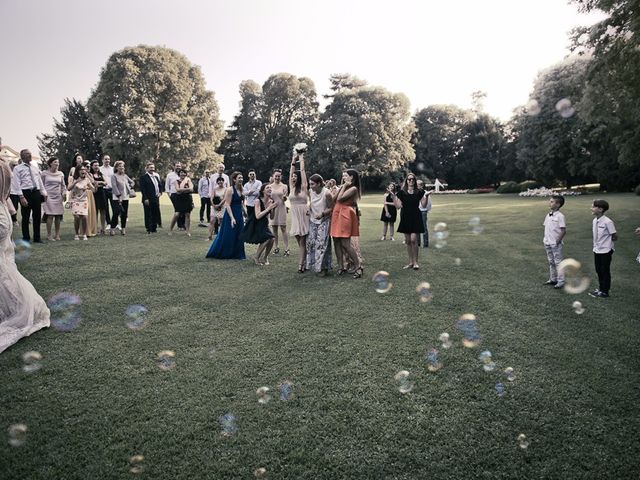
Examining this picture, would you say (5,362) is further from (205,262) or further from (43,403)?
(205,262)

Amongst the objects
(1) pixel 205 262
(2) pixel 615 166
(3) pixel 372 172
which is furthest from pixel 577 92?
(3) pixel 372 172

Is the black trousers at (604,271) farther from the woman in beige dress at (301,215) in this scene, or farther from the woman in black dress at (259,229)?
the woman in black dress at (259,229)

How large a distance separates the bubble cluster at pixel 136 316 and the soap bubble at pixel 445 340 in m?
4.26

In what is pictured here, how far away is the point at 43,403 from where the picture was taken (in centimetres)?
409

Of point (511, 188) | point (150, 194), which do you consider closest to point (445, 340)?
point (150, 194)

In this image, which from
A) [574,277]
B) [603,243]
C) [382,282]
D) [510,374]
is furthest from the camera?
[574,277]

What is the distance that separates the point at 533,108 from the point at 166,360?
54002 mm

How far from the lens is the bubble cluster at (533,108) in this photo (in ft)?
159

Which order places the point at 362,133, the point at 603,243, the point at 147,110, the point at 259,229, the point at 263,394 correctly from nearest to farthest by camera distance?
the point at 263,394, the point at 603,243, the point at 259,229, the point at 147,110, the point at 362,133

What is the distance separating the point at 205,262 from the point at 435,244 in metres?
7.78

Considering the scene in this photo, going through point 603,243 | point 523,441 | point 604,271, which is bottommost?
point 523,441

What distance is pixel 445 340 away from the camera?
5.79 metres

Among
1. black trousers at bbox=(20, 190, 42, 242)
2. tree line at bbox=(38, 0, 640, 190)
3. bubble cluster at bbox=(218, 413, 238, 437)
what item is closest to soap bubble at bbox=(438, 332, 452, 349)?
bubble cluster at bbox=(218, 413, 238, 437)

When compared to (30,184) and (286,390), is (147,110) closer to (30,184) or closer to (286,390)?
(30,184)
